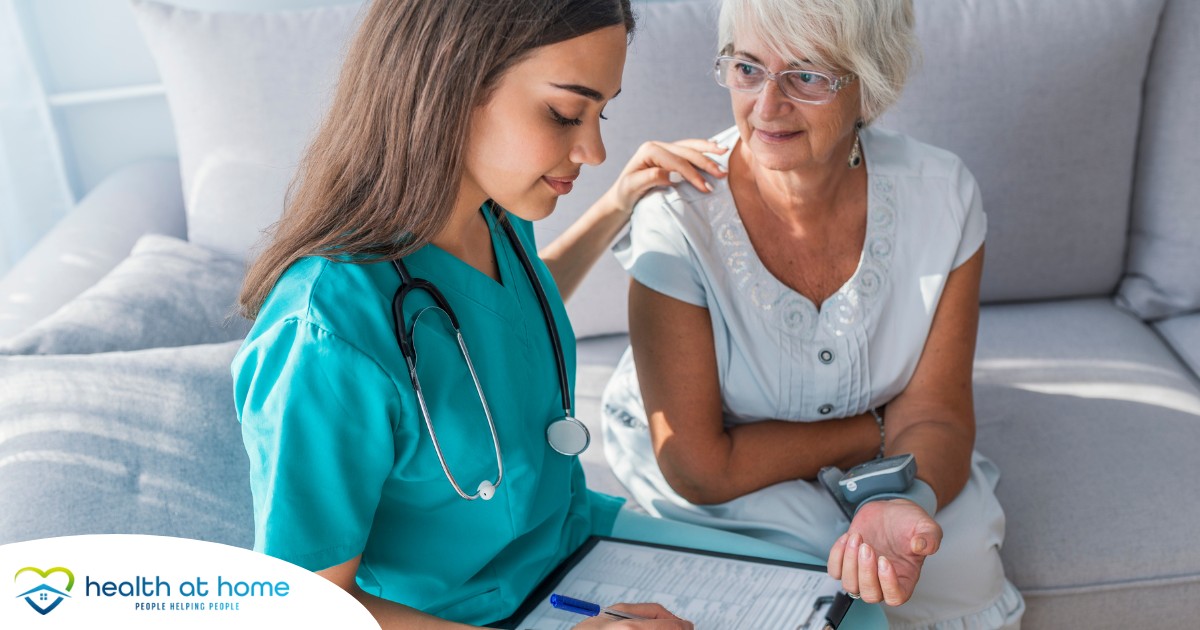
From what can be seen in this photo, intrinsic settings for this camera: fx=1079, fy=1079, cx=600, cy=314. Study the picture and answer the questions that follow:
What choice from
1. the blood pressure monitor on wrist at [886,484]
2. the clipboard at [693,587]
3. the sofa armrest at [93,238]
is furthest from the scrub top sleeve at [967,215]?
the sofa armrest at [93,238]

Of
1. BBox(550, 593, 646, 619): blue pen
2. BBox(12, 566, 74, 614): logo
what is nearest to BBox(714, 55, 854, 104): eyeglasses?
BBox(550, 593, 646, 619): blue pen

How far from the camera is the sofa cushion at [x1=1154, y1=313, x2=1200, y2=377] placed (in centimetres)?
201

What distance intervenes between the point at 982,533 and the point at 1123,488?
33 cm

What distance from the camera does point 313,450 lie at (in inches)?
37.9

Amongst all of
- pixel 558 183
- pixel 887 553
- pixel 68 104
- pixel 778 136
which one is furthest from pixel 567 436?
pixel 68 104

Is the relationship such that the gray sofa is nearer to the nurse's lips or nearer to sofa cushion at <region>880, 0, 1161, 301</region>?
sofa cushion at <region>880, 0, 1161, 301</region>

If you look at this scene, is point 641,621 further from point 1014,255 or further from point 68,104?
point 68,104

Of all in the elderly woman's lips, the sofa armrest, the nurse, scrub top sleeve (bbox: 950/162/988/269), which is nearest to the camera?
the nurse

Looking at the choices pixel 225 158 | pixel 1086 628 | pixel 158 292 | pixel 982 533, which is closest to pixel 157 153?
pixel 225 158

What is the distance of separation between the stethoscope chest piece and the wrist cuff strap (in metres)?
0.37

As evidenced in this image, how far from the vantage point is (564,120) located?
1.07 m

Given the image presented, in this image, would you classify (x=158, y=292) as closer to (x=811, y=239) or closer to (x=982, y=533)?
(x=811, y=239)

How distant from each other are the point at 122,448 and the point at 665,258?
0.77 metres

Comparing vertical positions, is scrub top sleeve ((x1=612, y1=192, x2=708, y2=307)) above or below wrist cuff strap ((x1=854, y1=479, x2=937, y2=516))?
above
